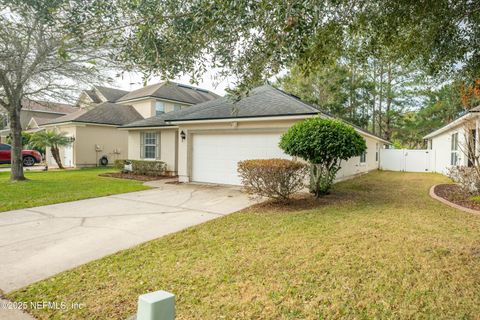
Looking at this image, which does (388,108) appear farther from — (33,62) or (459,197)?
(33,62)

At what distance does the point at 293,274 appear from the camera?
3.67 meters

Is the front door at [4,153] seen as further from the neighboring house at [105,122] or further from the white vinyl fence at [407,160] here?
the white vinyl fence at [407,160]

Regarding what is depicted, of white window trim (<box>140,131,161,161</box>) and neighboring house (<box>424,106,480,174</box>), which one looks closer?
neighboring house (<box>424,106,480,174</box>)

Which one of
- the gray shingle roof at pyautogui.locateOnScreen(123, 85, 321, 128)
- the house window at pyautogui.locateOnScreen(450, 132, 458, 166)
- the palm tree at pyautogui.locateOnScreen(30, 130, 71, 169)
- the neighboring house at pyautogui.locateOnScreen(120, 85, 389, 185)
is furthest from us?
the palm tree at pyautogui.locateOnScreen(30, 130, 71, 169)

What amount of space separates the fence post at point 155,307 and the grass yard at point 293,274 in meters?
1.69

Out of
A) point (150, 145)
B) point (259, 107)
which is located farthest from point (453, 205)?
point (150, 145)

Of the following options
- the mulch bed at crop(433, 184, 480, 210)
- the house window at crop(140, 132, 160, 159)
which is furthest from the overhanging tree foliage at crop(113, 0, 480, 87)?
the house window at crop(140, 132, 160, 159)

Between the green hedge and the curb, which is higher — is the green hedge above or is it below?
above

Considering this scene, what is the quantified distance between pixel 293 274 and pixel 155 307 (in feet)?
8.89

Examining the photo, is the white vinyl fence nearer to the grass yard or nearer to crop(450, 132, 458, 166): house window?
crop(450, 132, 458, 166): house window

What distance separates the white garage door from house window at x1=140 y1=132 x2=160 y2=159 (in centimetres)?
408

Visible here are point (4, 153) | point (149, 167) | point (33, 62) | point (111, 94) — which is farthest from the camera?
point (111, 94)

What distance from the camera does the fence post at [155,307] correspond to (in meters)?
1.30

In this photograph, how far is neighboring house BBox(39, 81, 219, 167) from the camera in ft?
65.9
